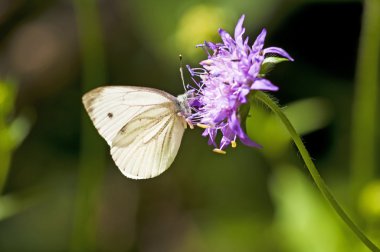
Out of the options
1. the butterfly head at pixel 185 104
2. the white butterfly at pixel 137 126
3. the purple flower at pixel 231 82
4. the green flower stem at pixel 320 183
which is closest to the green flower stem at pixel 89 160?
the white butterfly at pixel 137 126

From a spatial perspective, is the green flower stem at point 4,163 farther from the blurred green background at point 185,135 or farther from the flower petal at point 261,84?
the flower petal at point 261,84

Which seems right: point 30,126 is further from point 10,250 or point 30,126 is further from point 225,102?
point 225,102

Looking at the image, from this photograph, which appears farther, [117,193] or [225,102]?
[117,193]

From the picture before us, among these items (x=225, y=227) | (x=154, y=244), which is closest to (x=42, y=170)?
(x=154, y=244)

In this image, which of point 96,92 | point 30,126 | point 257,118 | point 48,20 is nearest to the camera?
point 96,92

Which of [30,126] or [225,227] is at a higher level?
[30,126]

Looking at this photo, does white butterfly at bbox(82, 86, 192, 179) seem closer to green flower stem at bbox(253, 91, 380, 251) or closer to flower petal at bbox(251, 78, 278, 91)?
flower petal at bbox(251, 78, 278, 91)

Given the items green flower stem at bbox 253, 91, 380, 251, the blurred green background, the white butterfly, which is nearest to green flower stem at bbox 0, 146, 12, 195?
the blurred green background
